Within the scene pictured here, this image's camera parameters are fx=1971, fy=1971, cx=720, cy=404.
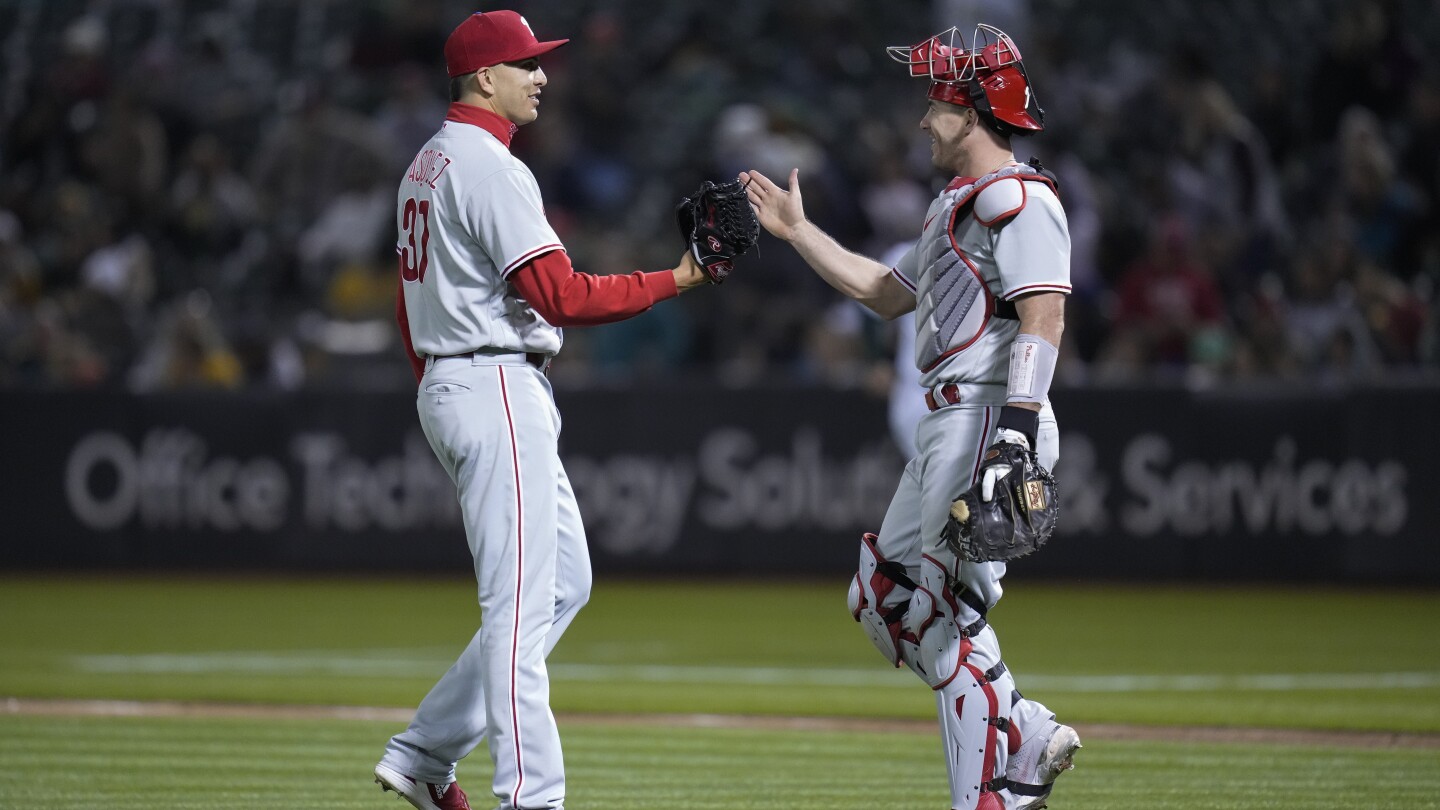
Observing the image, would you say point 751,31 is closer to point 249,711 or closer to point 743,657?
point 743,657

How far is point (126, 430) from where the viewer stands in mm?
15781

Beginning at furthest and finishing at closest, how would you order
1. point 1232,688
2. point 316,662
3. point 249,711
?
point 316,662 → point 1232,688 → point 249,711

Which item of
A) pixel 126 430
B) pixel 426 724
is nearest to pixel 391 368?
pixel 126 430

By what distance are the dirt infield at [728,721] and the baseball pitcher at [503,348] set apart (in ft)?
10.8

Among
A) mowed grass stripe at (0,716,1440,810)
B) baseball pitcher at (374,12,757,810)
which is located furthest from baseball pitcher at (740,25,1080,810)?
mowed grass stripe at (0,716,1440,810)

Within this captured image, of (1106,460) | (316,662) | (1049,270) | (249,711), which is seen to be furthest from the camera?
(1106,460)

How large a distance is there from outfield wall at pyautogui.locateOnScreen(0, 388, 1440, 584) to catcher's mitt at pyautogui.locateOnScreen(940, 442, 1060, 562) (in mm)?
9074

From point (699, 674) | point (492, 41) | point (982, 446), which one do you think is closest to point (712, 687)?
point (699, 674)

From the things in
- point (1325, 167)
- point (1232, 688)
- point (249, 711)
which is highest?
point (1325, 167)

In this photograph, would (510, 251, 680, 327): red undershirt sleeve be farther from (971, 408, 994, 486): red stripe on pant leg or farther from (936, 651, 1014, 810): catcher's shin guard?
(936, 651, 1014, 810): catcher's shin guard

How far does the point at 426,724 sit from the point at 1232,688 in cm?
547

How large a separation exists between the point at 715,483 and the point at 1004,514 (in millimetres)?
9890

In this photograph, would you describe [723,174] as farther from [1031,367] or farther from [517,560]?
[517,560]

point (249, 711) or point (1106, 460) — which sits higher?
point (1106, 460)
